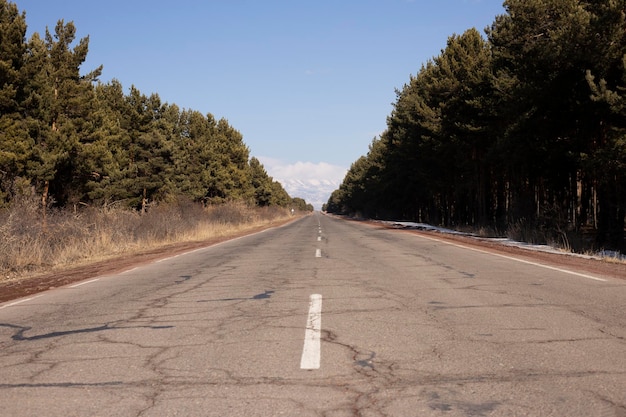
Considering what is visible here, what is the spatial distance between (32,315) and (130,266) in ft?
20.6

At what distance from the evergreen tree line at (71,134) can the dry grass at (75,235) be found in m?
2.29

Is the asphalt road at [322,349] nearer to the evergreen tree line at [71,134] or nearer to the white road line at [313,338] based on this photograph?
the white road line at [313,338]

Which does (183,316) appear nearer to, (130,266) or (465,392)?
(465,392)

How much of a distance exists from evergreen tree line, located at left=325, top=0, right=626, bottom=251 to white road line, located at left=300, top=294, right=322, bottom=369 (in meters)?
12.3

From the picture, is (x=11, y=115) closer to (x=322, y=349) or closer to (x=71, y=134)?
(x=71, y=134)

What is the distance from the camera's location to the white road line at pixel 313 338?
415cm

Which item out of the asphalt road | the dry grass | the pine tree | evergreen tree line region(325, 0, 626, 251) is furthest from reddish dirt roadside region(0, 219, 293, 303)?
evergreen tree line region(325, 0, 626, 251)

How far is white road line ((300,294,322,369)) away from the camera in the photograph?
4152mm

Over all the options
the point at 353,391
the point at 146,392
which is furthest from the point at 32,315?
the point at 353,391

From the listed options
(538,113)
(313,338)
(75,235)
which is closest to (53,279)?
(75,235)

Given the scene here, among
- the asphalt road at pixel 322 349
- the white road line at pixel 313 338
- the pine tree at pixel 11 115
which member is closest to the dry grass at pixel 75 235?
the pine tree at pixel 11 115

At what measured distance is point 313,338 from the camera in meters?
4.94

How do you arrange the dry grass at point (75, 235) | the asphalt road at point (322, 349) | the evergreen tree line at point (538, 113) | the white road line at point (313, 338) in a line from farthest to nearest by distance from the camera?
the evergreen tree line at point (538, 113)
the dry grass at point (75, 235)
the white road line at point (313, 338)
the asphalt road at point (322, 349)

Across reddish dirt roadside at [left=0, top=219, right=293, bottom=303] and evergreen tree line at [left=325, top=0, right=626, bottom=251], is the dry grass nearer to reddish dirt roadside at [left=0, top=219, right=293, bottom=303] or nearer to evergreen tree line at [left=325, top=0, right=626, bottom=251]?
reddish dirt roadside at [left=0, top=219, right=293, bottom=303]
